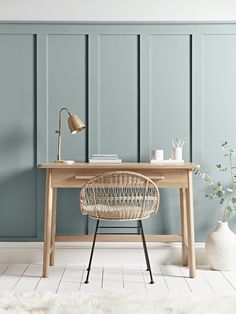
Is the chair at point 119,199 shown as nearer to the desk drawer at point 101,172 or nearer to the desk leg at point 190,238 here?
the desk drawer at point 101,172

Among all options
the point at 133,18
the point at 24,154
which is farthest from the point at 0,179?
the point at 133,18

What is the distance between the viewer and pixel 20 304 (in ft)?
9.66

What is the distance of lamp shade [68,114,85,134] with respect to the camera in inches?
157

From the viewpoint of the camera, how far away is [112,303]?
296 cm

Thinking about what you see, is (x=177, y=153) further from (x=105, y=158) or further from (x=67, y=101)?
(x=67, y=101)

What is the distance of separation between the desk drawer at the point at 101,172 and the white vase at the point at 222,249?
523mm

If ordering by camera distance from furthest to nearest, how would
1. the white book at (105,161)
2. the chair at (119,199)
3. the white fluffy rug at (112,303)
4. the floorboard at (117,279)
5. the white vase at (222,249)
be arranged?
the white book at (105,161) < the white vase at (222,249) < the chair at (119,199) < the floorboard at (117,279) < the white fluffy rug at (112,303)

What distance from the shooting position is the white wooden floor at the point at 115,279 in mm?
3455

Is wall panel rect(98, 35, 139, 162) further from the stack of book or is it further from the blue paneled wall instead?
the stack of book

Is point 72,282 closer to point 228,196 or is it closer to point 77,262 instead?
point 77,262

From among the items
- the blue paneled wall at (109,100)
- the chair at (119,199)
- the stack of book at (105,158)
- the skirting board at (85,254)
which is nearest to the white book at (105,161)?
the stack of book at (105,158)

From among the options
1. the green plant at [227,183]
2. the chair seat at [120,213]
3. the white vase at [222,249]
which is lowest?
the white vase at [222,249]

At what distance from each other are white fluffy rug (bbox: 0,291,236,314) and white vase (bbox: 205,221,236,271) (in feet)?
2.60

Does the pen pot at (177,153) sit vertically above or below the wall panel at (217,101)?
below
